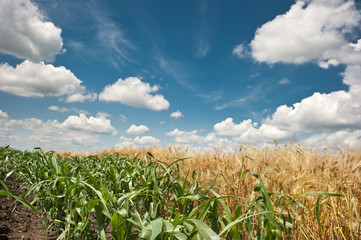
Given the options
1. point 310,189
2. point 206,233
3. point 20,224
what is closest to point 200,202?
point 310,189

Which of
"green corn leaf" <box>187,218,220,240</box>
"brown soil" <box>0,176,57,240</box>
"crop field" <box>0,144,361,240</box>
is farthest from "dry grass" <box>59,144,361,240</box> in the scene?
"brown soil" <box>0,176,57,240</box>

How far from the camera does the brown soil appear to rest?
1990mm

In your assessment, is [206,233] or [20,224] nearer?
[206,233]

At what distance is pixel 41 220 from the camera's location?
8.04 ft

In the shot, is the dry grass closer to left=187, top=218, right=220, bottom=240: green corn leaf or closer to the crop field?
the crop field

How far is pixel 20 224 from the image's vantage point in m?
2.21

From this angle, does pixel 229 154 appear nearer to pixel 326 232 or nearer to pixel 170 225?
pixel 326 232

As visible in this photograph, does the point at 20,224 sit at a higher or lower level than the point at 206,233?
lower

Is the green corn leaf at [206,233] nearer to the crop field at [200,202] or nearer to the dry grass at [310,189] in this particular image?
the crop field at [200,202]

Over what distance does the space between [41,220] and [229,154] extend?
9.39 ft

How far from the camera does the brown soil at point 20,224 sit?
199cm

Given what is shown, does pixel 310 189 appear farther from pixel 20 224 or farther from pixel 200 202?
pixel 20 224

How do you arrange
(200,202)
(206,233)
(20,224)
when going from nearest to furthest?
(206,233) < (20,224) < (200,202)

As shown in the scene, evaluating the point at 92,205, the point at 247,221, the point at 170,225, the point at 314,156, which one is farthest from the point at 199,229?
the point at 314,156
